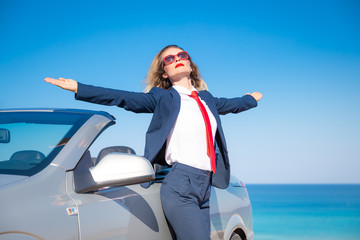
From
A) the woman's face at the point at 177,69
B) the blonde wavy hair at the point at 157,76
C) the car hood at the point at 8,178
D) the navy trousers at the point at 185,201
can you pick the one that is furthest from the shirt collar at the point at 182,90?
the car hood at the point at 8,178

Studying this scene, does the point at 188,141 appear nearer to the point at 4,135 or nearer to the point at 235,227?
the point at 235,227

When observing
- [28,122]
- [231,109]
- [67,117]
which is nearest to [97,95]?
[67,117]

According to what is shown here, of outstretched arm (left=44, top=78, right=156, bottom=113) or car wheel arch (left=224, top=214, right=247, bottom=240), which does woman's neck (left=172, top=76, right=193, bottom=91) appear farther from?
car wheel arch (left=224, top=214, right=247, bottom=240)

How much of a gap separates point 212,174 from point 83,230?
3.51ft

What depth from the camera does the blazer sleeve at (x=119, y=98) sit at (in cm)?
229

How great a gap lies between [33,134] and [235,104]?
1.72 meters

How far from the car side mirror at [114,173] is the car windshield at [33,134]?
0.83ft

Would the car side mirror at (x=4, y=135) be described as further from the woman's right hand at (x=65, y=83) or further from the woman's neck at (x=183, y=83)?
the woman's neck at (x=183, y=83)

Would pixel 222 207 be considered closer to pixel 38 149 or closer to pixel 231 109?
pixel 231 109

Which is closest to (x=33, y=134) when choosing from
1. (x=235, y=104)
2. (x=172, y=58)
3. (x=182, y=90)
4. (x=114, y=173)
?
(x=114, y=173)

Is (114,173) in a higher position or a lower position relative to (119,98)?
lower

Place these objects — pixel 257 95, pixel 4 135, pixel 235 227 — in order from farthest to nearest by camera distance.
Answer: pixel 257 95 < pixel 235 227 < pixel 4 135

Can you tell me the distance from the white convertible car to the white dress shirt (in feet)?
0.84

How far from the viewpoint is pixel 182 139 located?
2.49 meters
